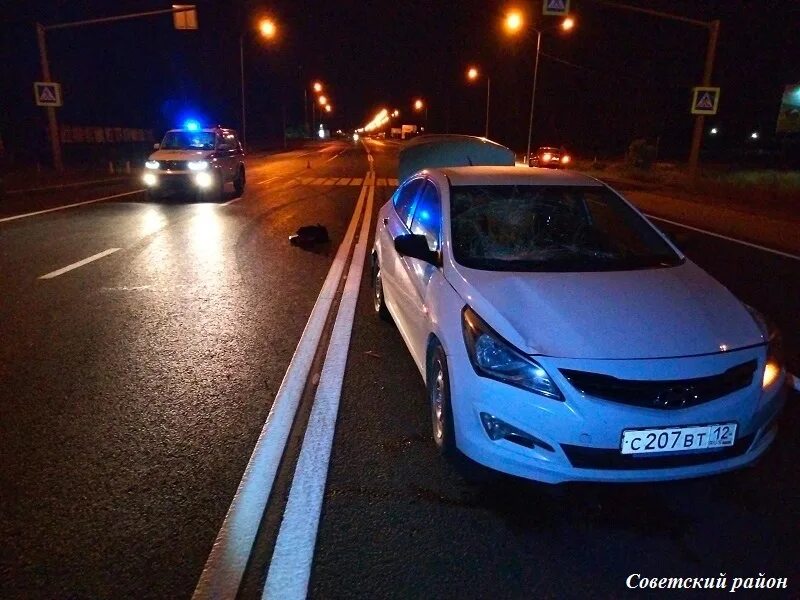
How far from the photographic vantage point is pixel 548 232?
480cm

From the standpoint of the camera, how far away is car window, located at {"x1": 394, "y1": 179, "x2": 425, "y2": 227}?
225 inches

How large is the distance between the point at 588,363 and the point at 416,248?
1.62 meters

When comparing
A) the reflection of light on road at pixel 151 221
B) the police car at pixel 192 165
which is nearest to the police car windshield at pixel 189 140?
the police car at pixel 192 165

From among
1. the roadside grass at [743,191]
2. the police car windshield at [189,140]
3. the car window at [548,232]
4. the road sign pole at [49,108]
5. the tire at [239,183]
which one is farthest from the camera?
the road sign pole at [49,108]

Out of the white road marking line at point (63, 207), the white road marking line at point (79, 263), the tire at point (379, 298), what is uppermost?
the tire at point (379, 298)

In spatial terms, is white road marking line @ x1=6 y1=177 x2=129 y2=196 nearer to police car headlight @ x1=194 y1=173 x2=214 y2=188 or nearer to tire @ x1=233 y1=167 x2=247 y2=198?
police car headlight @ x1=194 y1=173 x2=214 y2=188

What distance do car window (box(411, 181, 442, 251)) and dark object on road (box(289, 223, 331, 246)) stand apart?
19.5ft

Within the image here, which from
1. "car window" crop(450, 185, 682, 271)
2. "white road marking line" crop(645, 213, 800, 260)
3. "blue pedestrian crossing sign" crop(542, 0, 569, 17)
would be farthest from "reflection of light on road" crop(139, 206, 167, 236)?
"blue pedestrian crossing sign" crop(542, 0, 569, 17)

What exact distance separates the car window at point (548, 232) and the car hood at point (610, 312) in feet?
0.87

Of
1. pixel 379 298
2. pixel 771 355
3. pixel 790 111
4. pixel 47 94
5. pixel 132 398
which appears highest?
pixel 790 111

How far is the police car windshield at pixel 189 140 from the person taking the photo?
62.2 ft

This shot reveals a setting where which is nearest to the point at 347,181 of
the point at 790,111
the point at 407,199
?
the point at 407,199

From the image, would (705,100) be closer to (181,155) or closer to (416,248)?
(181,155)

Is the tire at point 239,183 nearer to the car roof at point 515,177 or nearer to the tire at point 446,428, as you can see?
the car roof at point 515,177
